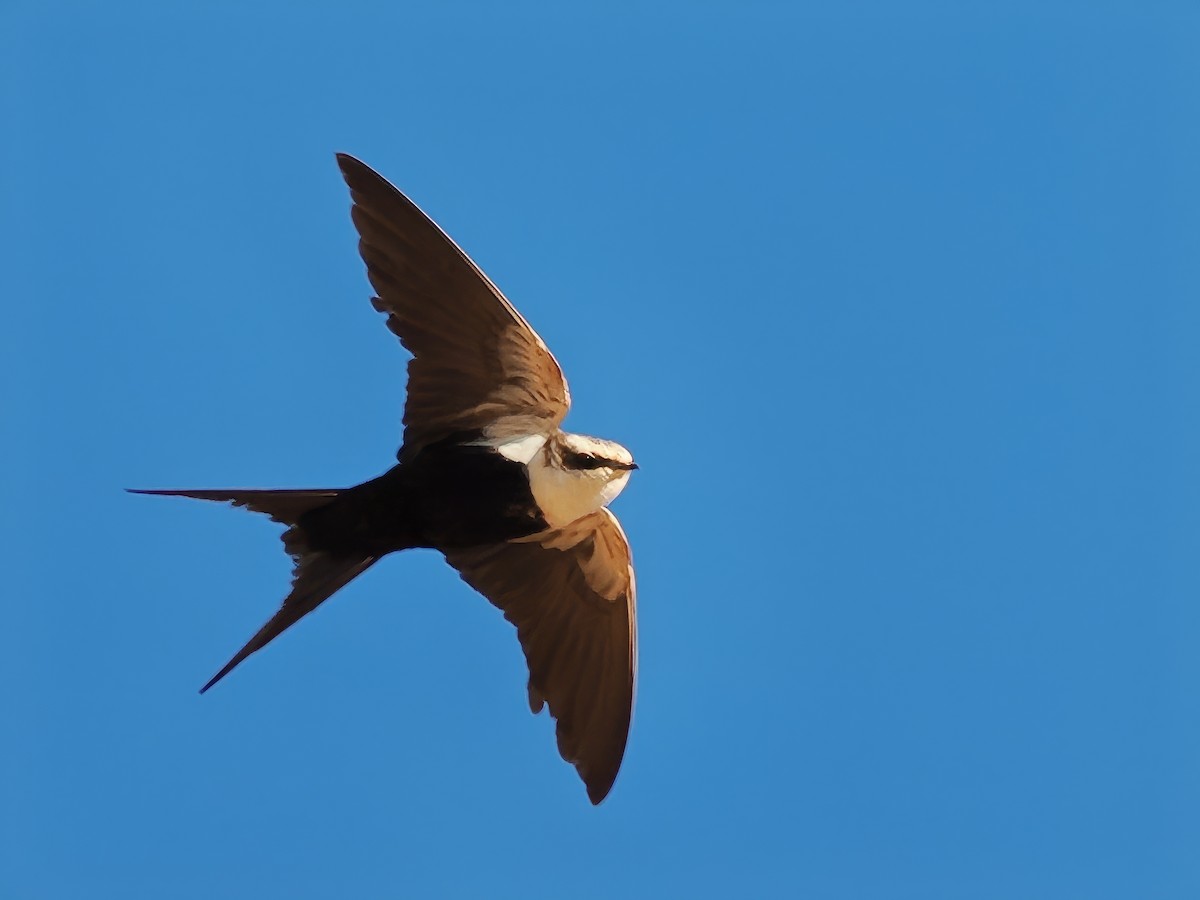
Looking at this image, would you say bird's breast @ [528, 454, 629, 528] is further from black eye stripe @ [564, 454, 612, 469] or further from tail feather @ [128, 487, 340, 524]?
tail feather @ [128, 487, 340, 524]

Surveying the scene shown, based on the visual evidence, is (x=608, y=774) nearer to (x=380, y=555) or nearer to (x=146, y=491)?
(x=380, y=555)

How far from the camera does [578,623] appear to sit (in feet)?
17.0

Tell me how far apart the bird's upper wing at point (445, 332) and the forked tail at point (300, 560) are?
0.34 metres

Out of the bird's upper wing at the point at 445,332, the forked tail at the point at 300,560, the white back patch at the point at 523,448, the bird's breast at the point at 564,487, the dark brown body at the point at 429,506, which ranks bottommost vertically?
the forked tail at the point at 300,560

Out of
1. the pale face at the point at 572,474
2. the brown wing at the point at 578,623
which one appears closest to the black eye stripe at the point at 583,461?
the pale face at the point at 572,474

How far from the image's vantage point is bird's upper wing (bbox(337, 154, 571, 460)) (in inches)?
179

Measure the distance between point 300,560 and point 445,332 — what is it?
31.2 inches

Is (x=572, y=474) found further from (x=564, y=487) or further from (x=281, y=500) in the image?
(x=281, y=500)

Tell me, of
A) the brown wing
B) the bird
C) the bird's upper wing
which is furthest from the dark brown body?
the brown wing

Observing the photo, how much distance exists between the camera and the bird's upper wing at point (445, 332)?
14.9 ft

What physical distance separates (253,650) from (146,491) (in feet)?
2.09

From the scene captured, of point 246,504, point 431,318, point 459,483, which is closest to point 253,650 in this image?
point 246,504

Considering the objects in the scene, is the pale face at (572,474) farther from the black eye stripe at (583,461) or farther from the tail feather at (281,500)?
the tail feather at (281,500)

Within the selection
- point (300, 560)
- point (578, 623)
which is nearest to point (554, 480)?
point (578, 623)
